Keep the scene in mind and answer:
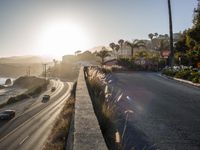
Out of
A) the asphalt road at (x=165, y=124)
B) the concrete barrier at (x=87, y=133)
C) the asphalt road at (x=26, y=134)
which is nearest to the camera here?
the concrete barrier at (x=87, y=133)

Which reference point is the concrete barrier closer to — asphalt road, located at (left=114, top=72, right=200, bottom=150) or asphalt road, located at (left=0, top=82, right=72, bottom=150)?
asphalt road, located at (left=114, top=72, right=200, bottom=150)

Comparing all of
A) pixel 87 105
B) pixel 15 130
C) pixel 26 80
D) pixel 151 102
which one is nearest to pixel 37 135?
pixel 15 130

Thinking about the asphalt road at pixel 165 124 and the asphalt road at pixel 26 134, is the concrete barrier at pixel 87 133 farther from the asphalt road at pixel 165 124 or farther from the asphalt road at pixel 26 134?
the asphalt road at pixel 26 134

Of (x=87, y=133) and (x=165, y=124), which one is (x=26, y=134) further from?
(x=87, y=133)

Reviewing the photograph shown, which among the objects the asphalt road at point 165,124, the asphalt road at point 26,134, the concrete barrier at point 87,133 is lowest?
the asphalt road at point 26,134

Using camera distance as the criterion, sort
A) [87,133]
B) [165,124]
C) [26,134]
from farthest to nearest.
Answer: [26,134], [165,124], [87,133]

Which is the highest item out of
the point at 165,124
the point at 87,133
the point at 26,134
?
the point at 87,133

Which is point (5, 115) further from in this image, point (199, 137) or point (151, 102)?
point (199, 137)

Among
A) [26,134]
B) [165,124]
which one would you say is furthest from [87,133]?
[26,134]

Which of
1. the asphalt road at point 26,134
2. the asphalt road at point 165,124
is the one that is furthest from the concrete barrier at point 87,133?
the asphalt road at point 26,134

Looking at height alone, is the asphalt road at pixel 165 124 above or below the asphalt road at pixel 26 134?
above

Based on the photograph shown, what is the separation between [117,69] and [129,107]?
91.5ft

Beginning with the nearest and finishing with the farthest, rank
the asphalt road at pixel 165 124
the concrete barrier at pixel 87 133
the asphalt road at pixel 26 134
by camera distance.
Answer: the concrete barrier at pixel 87 133
the asphalt road at pixel 165 124
the asphalt road at pixel 26 134

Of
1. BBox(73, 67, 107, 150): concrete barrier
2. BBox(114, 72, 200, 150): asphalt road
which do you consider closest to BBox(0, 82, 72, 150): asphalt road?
BBox(114, 72, 200, 150): asphalt road
